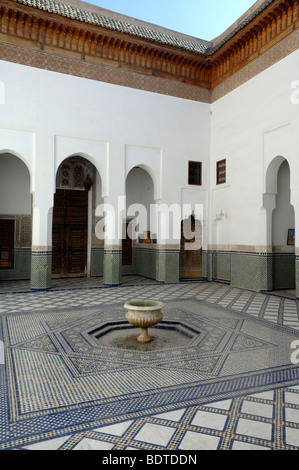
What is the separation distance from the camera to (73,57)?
17.2 feet

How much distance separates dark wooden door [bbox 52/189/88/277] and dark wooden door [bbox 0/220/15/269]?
2.40 feet

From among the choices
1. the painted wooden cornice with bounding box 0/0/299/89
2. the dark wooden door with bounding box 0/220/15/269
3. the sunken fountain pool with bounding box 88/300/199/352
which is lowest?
the sunken fountain pool with bounding box 88/300/199/352

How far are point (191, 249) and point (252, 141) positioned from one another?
7.30 ft

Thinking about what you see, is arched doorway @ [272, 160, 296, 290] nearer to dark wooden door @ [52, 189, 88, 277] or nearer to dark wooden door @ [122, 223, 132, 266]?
dark wooden door @ [122, 223, 132, 266]

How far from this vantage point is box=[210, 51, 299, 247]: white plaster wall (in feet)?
15.0

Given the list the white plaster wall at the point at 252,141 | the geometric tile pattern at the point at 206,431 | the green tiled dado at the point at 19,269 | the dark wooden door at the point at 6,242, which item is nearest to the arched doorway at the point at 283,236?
the white plaster wall at the point at 252,141

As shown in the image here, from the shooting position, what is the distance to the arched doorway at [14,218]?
5.95 meters

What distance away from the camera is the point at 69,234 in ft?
21.4

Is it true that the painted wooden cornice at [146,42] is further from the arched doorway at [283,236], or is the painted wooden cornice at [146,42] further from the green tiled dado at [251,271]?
the green tiled dado at [251,271]

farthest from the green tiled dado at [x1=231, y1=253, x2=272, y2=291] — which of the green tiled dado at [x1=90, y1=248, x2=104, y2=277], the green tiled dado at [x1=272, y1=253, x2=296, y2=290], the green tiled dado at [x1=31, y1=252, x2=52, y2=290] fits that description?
the green tiled dado at [x1=31, y1=252, x2=52, y2=290]

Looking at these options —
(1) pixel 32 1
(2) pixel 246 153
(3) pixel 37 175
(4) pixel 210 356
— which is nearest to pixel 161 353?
(4) pixel 210 356

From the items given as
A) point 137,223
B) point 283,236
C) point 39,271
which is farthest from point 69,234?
point 283,236

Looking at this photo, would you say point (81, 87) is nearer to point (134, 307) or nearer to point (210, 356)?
point (134, 307)

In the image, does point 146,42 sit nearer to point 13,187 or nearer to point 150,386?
point 13,187
